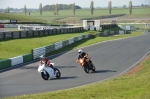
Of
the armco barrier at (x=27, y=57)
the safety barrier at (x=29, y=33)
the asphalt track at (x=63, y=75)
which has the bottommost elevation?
the asphalt track at (x=63, y=75)

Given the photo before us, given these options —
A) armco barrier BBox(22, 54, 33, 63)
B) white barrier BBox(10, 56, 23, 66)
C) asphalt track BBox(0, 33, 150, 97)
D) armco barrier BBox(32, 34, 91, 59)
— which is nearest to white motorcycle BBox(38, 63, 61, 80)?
asphalt track BBox(0, 33, 150, 97)

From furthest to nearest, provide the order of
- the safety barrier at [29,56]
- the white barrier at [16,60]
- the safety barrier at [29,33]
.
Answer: the safety barrier at [29,33] → the white barrier at [16,60] → the safety barrier at [29,56]

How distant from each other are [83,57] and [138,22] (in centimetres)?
9351

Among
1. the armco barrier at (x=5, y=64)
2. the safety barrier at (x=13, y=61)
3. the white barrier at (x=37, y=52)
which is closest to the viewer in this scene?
the armco barrier at (x=5, y=64)

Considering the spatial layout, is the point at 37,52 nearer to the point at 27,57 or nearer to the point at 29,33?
the point at 27,57

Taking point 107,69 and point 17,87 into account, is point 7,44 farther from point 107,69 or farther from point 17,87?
point 17,87

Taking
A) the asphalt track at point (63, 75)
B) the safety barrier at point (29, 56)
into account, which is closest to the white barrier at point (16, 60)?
the safety barrier at point (29, 56)


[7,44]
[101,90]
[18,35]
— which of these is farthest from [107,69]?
[18,35]

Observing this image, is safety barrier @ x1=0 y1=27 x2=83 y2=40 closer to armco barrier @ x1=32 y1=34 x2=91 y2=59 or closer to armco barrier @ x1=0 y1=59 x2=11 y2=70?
armco barrier @ x1=32 y1=34 x2=91 y2=59

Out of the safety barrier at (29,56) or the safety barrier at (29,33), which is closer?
the safety barrier at (29,56)

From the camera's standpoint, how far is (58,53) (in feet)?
120

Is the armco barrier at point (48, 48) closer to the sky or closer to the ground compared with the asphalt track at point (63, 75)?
closer to the sky

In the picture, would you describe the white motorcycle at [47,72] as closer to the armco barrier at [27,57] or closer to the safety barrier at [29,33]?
the armco barrier at [27,57]

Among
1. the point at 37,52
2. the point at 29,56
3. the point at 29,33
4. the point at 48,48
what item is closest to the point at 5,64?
the point at 29,56
